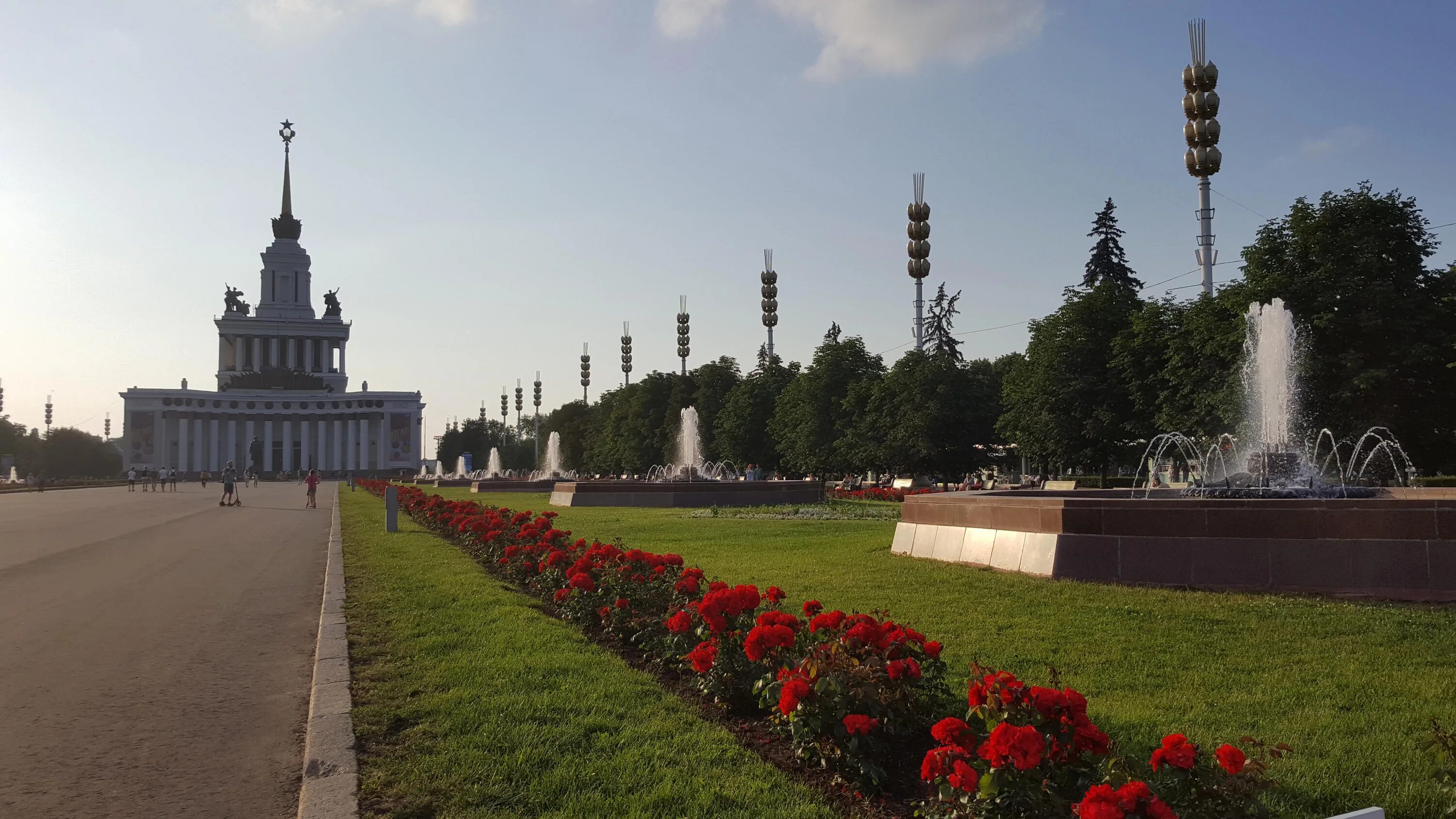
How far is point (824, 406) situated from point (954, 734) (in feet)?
164

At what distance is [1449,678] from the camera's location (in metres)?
7.07

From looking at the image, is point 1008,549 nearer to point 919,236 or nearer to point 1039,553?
point 1039,553

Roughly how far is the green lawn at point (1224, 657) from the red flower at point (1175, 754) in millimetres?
1282

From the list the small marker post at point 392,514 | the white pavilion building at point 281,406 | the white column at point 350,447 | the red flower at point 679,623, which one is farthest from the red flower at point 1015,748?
the white column at point 350,447

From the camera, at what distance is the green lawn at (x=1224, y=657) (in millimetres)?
5297

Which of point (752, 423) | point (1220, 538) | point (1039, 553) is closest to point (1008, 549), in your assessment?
point (1039, 553)

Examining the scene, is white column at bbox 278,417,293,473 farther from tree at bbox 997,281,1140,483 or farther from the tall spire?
tree at bbox 997,281,1140,483

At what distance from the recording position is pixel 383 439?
155000 mm

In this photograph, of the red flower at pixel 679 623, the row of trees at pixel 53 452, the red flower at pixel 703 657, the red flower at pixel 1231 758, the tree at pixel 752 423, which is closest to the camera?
the red flower at pixel 1231 758

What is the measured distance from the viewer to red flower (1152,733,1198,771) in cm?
378

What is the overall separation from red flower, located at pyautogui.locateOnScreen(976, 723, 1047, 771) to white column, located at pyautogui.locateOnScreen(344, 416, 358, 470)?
161 m

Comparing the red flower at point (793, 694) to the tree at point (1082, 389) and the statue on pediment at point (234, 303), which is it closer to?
the tree at point (1082, 389)

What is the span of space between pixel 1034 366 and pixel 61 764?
38.8 metres

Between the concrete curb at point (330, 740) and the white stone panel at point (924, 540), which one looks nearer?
the concrete curb at point (330, 740)
